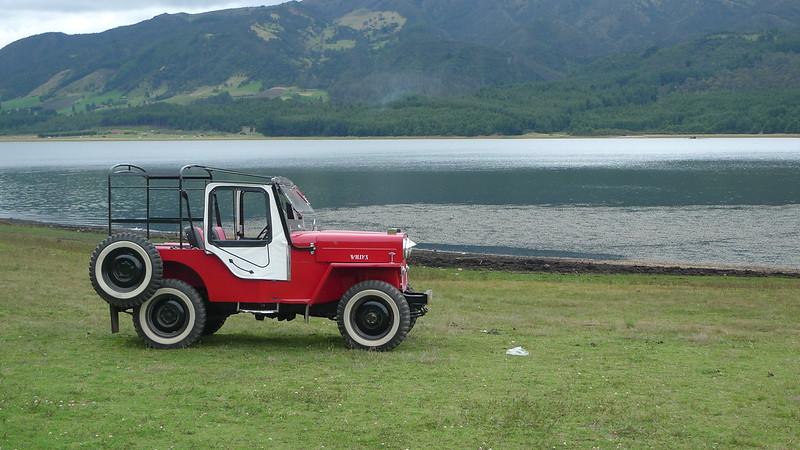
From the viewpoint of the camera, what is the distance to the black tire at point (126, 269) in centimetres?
1476

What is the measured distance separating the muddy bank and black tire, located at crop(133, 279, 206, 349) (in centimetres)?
2635

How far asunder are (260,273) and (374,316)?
200cm

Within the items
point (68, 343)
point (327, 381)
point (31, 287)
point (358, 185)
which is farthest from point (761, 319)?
point (358, 185)

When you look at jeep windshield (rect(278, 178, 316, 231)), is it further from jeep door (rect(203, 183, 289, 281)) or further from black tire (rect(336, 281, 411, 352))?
black tire (rect(336, 281, 411, 352))

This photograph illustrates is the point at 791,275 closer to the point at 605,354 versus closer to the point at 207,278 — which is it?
the point at 605,354

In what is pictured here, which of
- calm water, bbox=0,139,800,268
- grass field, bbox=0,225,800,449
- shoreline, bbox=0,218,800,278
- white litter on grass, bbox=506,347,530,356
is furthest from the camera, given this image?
calm water, bbox=0,139,800,268

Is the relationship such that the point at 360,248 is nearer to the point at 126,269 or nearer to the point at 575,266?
the point at 126,269

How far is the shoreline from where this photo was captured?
39.7 m

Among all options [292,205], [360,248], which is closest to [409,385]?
[360,248]

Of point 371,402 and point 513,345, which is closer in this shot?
point 371,402

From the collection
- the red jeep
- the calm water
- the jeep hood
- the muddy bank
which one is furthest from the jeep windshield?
the calm water

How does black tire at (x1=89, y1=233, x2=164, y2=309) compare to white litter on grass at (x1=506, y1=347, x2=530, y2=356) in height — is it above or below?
above

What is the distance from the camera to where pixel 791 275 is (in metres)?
39.2

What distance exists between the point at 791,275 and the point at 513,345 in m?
27.0
